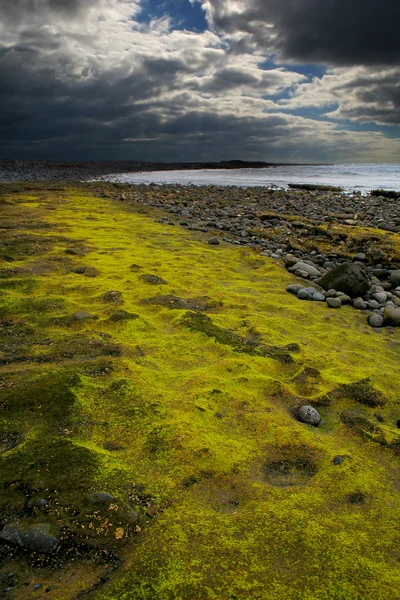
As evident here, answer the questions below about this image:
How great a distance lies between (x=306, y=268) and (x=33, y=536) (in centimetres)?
728

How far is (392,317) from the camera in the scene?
6066mm

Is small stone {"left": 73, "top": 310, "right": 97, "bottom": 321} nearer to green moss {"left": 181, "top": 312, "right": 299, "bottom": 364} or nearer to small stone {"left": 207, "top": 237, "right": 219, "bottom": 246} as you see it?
green moss {"left": 181, "top": 312, "right": 299, "bottom": 364}

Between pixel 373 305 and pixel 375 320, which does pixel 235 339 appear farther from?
pixel 373 305

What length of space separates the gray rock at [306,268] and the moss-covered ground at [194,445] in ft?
6.78

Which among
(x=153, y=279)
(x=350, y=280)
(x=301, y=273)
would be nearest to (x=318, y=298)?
(x=350, y=280)

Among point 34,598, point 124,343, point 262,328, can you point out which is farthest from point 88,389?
point 262,328

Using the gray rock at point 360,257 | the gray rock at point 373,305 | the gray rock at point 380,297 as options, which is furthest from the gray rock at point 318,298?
the gray rock at point 360,257

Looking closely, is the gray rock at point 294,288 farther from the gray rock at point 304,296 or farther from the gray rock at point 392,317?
the gray rock at point 392,317

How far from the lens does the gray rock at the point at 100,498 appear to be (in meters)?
2.36

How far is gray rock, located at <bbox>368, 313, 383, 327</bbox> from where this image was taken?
602 cm

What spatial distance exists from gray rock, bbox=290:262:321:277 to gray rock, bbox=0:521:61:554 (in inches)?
277

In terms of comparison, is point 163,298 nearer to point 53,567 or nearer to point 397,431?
point 397,431

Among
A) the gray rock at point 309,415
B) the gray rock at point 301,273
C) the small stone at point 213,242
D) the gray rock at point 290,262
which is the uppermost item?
the small stone at point 213,242

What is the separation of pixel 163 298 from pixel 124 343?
5.26ft
